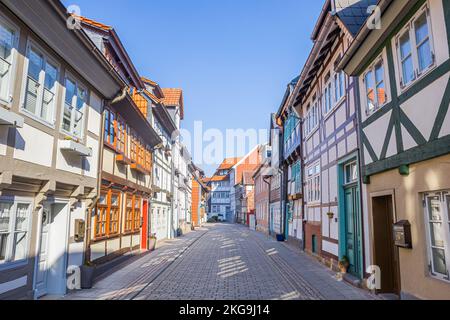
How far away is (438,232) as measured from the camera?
546 centimetres

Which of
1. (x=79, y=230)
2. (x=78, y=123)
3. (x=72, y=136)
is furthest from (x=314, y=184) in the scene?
(x=72, y=136)

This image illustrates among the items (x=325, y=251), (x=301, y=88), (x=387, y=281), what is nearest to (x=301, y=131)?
(x=301, y=88)

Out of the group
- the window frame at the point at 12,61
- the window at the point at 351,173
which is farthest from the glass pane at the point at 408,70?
the window frame at the point at 12,61

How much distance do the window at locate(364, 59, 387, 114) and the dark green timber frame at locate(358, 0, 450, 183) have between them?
17 centimetres

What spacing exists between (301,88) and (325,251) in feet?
22.7

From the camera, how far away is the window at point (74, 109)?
782 cm

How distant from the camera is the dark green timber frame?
5086 millimetres

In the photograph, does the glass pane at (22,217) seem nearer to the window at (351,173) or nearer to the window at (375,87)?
the window at (375,87)

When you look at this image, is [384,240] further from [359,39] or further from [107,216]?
[107,216]

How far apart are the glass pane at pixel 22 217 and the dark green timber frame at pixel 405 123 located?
22.2 ft

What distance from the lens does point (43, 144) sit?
6.70 m

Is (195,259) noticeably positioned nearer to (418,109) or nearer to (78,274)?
(78,274)

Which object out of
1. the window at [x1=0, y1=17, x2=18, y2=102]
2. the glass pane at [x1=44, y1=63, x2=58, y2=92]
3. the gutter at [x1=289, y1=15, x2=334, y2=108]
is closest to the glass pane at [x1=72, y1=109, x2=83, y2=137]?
the glass pane at [x1=44, y1=63, x2=58, y2=92]

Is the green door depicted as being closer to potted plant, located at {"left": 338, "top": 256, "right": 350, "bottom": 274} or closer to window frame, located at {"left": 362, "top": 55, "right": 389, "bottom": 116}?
potted plant, located at {"left": 338, "top": 256, "right": 350, "bottom": 274}
